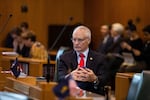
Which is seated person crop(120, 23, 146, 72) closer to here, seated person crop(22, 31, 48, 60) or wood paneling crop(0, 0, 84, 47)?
seated person crop(22, 31, 48, 60)

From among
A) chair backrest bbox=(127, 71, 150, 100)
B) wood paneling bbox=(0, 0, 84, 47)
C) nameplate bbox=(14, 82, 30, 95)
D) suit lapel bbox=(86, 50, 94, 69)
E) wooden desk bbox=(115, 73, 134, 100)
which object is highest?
wood paneling bbox=(0, 0, 84, 47)

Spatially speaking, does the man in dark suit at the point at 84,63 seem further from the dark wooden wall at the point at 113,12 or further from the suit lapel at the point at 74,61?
the dark wooden wall at the point at 113,12

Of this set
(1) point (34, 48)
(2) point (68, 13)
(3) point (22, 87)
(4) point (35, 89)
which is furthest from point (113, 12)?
(4) point (35, 89)

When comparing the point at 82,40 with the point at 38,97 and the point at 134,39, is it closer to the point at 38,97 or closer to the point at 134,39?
the point at 38,97

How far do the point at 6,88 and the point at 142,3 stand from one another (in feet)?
27.3

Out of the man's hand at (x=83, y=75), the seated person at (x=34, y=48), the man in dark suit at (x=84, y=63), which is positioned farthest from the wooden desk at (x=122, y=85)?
the seated person at (x=34, y=48)

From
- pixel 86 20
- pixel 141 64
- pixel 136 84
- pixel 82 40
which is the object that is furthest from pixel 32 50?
pixel 86 20

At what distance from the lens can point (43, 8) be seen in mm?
12859

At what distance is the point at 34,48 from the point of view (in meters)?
8.28

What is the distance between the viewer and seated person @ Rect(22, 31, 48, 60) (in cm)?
807

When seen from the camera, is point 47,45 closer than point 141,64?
No

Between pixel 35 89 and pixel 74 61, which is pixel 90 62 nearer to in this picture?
pixel 74 61

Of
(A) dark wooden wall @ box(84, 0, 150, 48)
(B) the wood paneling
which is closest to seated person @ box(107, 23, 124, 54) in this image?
(A) dark wooden wall @ box(84, 0, 150, 48)

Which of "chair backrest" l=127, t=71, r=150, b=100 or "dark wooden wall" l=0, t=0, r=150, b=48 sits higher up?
"dark wooden wall" l=0, t=0, r=150, b=48
